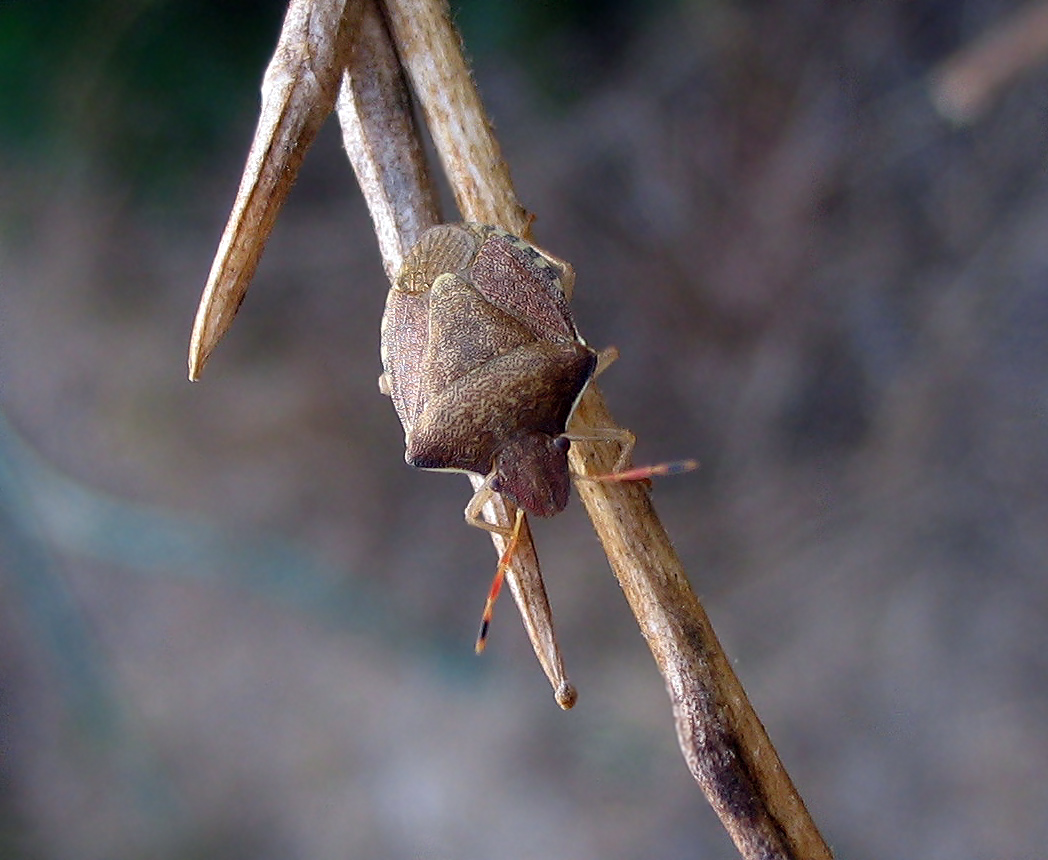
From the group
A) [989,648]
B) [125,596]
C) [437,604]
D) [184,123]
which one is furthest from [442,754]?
[184,123]

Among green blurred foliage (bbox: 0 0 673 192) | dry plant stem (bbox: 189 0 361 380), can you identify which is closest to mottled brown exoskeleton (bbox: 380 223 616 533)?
dry plant stem (bbox: 189 0 361 380)

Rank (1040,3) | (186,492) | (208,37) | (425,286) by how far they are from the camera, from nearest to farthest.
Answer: (425,286) → (1040,3) → (208,37) → (186,492)

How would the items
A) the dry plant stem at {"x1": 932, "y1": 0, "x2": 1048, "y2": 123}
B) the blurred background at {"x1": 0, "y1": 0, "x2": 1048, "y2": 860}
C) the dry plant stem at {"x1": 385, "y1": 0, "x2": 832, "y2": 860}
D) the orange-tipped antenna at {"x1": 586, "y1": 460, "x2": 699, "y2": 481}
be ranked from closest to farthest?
the dry plant stem at {"x1": 385, "y1": 0, "x2": 832, "y2": 860}, the orange-tipped antenna at {"x1": 586, "y1": 460, "x2": 699, "y2": 481}, the dry plant stem at {"x1": 932, "y1": 0, "x2": 1048, "y2": 123}, the blurred background at {"x1": 0, "y1": 0, "x2": 1048, "y2": 860}

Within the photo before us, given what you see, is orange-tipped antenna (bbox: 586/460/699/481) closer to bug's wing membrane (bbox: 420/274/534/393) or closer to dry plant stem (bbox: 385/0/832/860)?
dry plant stem (bbox: 385/0/832/860)

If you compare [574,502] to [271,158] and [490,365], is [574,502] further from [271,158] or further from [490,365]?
[271,158]

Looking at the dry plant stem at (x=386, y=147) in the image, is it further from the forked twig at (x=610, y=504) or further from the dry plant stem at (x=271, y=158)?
the dry plant stem at (x=271, y=158)

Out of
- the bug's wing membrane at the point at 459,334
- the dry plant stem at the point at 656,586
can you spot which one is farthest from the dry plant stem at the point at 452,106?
the bug's wing membrane at the point at 459,334

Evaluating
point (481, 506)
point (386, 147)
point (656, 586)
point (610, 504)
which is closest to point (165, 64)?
point (386, 147)

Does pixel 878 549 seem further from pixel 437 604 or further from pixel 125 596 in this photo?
pixel 125 596
